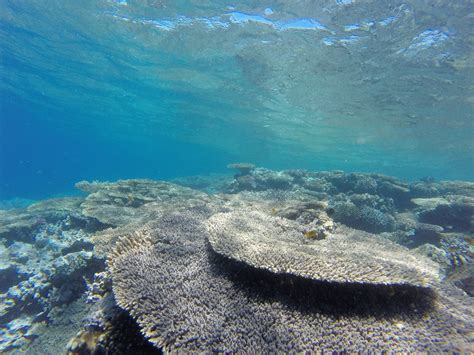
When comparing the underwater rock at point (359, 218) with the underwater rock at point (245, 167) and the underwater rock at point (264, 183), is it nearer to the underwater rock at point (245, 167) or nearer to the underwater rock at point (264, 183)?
the underwater rock at point (264, 183)

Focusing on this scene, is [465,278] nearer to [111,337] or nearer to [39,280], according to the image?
[111,337]

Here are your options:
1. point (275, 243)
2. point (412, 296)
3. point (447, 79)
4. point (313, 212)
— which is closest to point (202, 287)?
point (275, 243)

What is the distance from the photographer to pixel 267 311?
2822 millimetres

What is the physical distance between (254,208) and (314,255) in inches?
147

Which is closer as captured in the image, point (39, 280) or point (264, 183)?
point (39, 280)

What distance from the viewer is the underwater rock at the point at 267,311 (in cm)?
257

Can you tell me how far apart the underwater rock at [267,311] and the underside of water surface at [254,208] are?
0.7 inches

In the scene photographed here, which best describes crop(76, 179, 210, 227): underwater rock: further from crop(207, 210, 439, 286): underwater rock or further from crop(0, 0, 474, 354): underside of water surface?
crop(207, 210, 439, 286): underwater rock

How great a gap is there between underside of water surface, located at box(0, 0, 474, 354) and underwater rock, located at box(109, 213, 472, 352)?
2 centimetres

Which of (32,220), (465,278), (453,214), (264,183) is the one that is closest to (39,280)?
(32,220)

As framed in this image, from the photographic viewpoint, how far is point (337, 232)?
17.3 feet

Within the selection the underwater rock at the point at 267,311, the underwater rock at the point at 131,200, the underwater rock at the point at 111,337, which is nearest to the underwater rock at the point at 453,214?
the underwater rock at the point at 267,311

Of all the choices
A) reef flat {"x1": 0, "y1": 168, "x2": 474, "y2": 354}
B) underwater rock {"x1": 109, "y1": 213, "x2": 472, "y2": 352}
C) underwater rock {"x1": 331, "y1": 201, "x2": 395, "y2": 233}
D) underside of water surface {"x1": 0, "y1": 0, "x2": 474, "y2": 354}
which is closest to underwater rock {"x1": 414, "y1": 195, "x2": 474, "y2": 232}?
underside of water surface {"x1": 0, "y1": 0, "x2": 474, "y2": 354}

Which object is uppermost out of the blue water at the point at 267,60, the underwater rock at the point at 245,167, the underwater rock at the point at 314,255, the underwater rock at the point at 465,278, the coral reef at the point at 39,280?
the blue water at the point at 267,60
